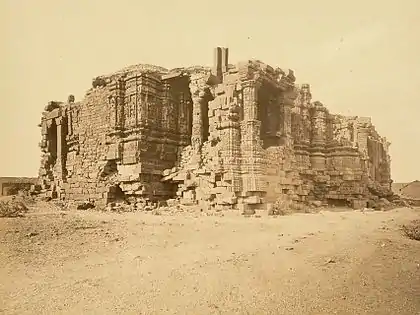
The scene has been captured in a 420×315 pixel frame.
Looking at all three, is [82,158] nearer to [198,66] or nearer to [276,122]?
[198,66]

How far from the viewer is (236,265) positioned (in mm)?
7012

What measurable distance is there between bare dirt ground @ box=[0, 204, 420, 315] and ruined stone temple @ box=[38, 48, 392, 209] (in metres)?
6.11

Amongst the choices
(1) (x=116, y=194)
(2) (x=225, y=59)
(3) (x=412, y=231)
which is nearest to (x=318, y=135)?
(2) (x=225, y=59)

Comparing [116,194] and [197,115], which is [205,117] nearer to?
[197,115]

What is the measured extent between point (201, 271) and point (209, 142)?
10.3 metres

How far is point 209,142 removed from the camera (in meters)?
16.8

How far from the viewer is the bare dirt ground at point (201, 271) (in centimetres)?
563

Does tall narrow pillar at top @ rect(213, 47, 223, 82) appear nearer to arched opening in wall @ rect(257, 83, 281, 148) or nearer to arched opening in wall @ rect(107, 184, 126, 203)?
arched opening in wall @ rect(257, 83, 281, 148)

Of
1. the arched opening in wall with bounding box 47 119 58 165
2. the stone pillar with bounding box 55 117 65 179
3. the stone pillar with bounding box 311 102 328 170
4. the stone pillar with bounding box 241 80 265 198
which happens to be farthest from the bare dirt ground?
the arched opening in wall with bounding box 47 119 58 165

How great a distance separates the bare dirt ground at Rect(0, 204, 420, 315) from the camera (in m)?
5.63

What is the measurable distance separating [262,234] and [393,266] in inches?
139

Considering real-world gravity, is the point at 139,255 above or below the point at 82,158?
below

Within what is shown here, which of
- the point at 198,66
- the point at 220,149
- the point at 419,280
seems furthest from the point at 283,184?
the point at 419,280

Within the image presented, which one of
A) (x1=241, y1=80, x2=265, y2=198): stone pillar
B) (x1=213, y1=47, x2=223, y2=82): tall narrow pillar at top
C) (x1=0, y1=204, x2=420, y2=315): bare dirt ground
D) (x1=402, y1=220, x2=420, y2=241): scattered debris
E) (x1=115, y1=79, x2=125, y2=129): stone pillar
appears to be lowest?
(x1=0, y1=204, x2=420, y2=315): bare dirt ground
